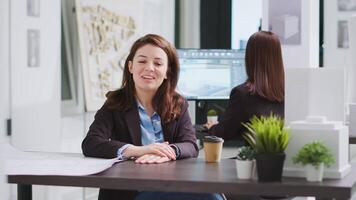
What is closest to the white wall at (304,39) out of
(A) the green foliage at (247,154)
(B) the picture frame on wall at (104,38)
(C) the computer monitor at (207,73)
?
(C) the computer monitor at (207,73)

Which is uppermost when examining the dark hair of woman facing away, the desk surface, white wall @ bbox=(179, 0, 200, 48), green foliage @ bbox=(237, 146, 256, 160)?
white wall @ bbox=(179, 0, 200, 48)

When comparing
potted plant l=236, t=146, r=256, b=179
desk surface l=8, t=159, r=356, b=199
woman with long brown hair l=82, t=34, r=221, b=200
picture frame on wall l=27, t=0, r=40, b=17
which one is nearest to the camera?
desk surface l=8, t=159, r=356, b=199

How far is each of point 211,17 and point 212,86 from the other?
1314mm

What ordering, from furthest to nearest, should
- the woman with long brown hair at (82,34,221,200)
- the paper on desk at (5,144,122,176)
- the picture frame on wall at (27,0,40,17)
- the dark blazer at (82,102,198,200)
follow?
the picture frame on wall at (27,0,40,17) < the woman with long brown hair at (82,34,221,200) < the dark blazer at (82,102,198,200) < the paper on desk at (5,144,122,176)

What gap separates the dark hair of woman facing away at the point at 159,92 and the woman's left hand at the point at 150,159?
29 cm

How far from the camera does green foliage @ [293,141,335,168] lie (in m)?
1.66

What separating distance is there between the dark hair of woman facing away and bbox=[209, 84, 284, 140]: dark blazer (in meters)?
0.52

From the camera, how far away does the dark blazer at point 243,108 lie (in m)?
2.89

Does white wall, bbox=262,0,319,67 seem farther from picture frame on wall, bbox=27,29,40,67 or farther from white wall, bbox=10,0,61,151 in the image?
picture frame on wall, bbox=27,29,40,67

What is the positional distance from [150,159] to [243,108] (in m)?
0.93

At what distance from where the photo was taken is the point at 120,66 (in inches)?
175

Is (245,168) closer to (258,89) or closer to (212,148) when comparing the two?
(212,148)

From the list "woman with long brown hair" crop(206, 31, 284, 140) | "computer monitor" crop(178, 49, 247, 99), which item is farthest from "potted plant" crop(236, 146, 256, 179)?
"computer monitor" crop(178, 49, 247, 99)

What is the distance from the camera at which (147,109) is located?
2.40 m
